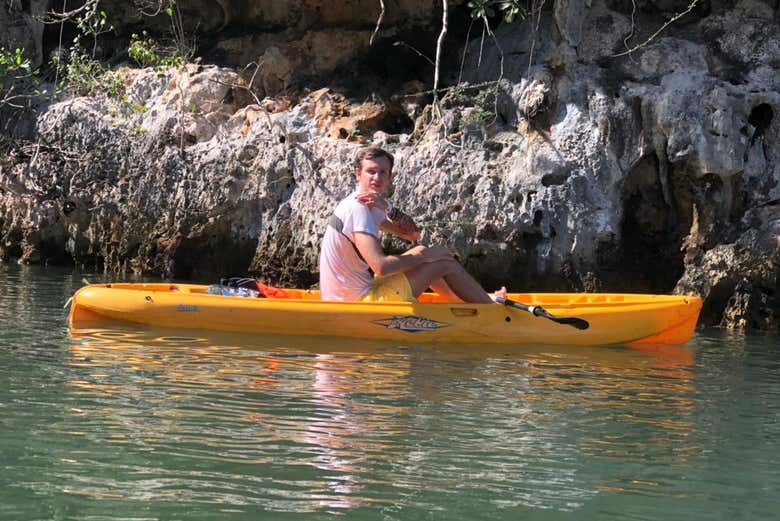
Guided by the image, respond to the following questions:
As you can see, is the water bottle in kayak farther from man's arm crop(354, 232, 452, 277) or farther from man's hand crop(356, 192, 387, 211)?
man's hand crop(356, 192, 387, 211)

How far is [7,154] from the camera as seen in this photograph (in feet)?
41.5

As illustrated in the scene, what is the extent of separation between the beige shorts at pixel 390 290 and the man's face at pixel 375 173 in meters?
0.63

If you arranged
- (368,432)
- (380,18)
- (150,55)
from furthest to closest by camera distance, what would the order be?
(150,55)
(380,18)
(368,432)

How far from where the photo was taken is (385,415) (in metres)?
4.81

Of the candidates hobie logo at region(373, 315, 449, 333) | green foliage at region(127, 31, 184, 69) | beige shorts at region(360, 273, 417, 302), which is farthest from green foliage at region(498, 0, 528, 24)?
hobie logo at region(373, 315, 449, 333)

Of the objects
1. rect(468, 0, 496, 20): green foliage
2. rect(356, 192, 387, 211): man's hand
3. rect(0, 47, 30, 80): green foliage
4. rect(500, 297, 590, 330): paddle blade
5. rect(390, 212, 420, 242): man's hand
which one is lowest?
rect(500, 297, 590, 330): paddle blade

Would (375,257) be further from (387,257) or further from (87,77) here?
(87,77)

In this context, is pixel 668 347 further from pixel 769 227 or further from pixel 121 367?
pixel 121 367

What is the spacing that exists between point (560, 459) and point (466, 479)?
0.50 meters

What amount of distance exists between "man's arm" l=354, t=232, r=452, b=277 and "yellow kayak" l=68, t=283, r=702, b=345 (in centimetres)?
28

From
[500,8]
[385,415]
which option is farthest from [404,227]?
[500,8]

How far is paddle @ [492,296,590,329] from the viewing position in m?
7.47

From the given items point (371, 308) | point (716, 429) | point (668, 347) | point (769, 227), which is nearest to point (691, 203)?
point (769, 227)

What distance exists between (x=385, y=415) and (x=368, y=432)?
37 centimetres
